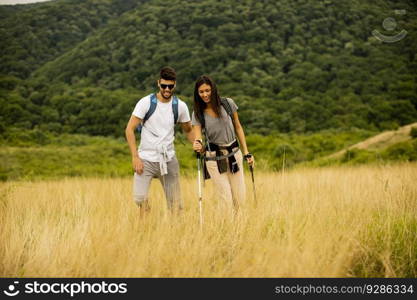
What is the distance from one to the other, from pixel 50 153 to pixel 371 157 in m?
19.9

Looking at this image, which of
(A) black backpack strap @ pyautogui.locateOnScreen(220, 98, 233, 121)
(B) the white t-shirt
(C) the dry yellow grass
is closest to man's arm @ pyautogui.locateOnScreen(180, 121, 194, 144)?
(B) the white t-shirt

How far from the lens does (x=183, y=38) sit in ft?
178

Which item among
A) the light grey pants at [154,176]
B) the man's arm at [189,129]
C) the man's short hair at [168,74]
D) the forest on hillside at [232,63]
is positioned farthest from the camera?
the forest on hillside at [232,63]

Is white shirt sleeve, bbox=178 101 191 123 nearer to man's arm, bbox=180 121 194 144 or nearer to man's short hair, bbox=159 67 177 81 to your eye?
man's arm, bbox=180 121 194 144

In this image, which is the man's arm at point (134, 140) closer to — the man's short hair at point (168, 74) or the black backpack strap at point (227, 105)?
the man's short hair at point (168, 74)

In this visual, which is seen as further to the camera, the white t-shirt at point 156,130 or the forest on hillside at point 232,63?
the forest on hillside at point 232,63

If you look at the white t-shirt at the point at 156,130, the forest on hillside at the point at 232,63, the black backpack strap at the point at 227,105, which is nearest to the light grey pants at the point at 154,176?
the white t-shirt at the point at 156,130

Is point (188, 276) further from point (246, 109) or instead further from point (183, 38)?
point (183, 38)

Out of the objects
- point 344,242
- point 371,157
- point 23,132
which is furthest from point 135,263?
point 23,132

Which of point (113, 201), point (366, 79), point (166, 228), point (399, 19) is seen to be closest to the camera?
point (166, 228)

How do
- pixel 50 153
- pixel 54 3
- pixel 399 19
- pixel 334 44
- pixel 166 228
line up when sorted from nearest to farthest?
pixel 166 228 → pixel 50 153 → pixel 334 44 → pixel 399 19 → pixel 54 3

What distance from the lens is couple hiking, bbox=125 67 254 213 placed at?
4.26m

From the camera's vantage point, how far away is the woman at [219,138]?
173 inches

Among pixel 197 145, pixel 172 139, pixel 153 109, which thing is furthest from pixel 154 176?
pixel 153 109
